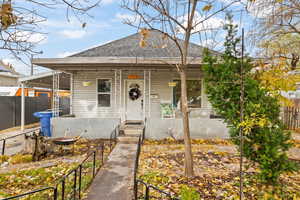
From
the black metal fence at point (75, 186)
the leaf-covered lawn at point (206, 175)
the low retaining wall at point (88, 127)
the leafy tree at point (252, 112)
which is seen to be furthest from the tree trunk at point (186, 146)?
the low retaining wall at point (88, 127)

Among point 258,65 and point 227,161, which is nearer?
point 258,65

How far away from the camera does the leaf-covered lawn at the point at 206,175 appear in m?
3.39

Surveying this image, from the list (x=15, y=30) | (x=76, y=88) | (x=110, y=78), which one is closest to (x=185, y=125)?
(x=15, y=30)

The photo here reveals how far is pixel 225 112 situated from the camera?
3457 mm

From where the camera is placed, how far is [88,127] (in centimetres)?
822

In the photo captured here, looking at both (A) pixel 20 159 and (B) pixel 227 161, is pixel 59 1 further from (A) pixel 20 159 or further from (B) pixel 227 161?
(B) pixel 227 161

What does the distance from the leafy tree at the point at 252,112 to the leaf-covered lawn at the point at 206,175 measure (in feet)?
1.26

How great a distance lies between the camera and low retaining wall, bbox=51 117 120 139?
8117mm

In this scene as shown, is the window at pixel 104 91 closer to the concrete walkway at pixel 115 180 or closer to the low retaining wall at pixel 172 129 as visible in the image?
the low retaining wall at pixel 172 129

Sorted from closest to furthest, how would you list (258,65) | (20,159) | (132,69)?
(258,65), (20,159), (132,69)

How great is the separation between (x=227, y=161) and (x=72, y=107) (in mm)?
7790

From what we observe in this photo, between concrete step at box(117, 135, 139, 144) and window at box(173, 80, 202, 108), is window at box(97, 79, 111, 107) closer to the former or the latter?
concrete step at box(117, 135, 139, 144)

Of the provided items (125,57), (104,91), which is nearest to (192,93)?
(125,57)

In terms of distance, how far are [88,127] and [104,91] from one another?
7.37ft
